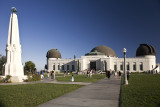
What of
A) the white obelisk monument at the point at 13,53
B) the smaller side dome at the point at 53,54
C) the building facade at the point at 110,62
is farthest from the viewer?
the smaller side dome at the point at 53,54

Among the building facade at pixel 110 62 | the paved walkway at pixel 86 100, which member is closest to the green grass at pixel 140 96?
the paved walkway at pixel 86 100

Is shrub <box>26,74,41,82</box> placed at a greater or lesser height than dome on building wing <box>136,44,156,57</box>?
lesser

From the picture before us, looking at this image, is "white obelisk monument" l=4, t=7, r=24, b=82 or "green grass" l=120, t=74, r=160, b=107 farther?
"white obelisk monument" l=4, t=7, r=24, b=82

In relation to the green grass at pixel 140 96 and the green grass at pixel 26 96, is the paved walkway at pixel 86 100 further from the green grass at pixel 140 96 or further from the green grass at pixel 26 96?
the green grass at pixel 26 96

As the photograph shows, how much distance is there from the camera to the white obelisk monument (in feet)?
61.0

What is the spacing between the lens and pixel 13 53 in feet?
62.6

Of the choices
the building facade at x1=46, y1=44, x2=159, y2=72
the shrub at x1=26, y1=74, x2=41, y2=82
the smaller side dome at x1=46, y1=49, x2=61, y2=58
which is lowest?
the shrub at x1=26, y1=74, x2=41, y2=82

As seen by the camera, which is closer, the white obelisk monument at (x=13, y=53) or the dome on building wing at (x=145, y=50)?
the white obelisk monument at (x=13, y=53)

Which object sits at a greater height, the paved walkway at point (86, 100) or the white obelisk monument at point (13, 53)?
the white obelisk monument at point (13, 53)

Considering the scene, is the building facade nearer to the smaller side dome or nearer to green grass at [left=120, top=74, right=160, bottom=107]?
the smaller side dome

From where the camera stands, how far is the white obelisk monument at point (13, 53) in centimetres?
1858

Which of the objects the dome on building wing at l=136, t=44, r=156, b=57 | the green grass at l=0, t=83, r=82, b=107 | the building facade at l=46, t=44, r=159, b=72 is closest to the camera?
the green grass at l=0, t=83, r=82, b=107

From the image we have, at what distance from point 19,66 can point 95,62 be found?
1739 inches

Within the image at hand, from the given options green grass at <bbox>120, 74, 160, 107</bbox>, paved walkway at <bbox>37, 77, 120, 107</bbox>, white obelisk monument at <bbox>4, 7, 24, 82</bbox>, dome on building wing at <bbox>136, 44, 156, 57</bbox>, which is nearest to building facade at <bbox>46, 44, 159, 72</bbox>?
dome on building wing at <bbox>136, 44, 156, 57</bbox>
